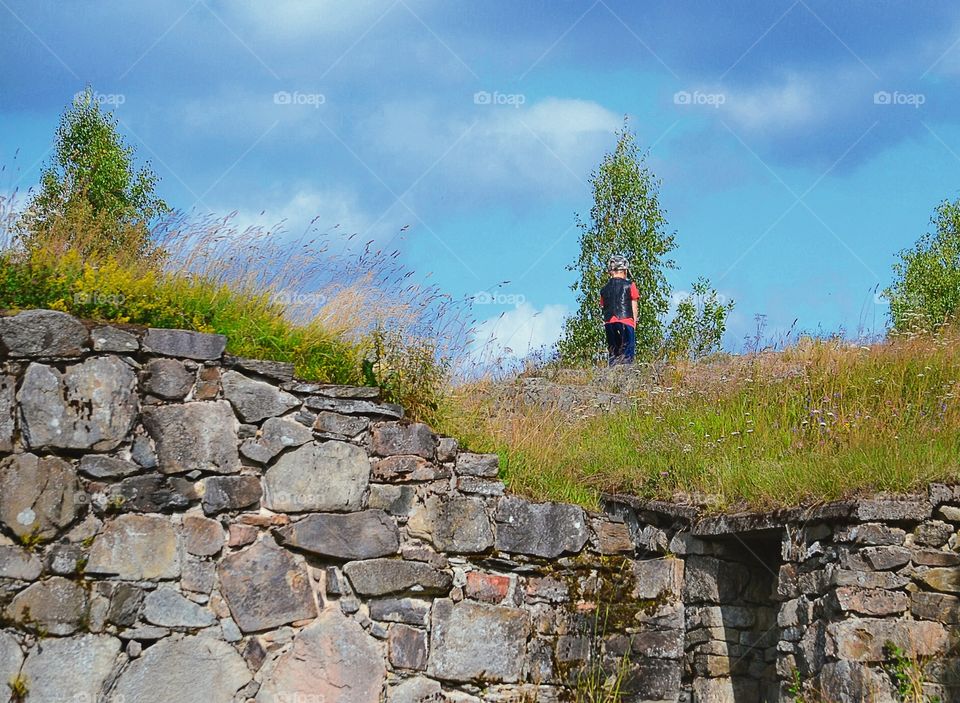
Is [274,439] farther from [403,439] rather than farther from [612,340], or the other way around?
[612,340]

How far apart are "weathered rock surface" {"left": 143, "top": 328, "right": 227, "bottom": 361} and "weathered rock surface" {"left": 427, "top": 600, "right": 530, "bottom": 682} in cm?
233

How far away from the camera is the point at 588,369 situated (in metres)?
12.9

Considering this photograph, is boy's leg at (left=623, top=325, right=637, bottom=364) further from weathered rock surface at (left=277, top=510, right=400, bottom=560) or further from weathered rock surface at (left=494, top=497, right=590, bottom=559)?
weathered rock surface at (left=277, top=510, right=400, bottom=560)

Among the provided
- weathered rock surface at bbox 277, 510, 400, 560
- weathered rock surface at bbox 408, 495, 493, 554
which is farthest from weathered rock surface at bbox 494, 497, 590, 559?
weathered rock surface at bbox 277, 510, 400, 560

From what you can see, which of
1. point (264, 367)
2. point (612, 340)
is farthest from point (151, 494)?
point (612, 340)

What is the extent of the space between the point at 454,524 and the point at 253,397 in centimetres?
167

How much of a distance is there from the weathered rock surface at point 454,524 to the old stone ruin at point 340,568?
0.02 meters

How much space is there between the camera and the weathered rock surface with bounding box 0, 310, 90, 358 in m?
6.59

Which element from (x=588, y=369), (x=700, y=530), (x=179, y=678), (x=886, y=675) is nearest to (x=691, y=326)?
(x=588, y=369)

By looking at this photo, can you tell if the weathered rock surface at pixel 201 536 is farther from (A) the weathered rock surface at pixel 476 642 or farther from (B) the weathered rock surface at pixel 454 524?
(A) the weathered rock surface at pixel 476 642

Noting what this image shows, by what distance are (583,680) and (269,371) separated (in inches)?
125

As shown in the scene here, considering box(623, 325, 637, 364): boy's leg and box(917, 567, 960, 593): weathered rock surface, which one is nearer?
box(917, 567, 960, 593): weathered rock surface

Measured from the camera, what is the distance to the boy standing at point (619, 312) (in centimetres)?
1307

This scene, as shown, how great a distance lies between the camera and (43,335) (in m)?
6.64
